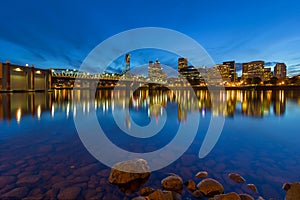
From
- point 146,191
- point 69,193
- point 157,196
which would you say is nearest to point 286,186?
point 157,196

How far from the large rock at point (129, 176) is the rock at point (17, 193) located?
1.74 meters

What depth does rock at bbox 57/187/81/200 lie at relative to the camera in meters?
3.50

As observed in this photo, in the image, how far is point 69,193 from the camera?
11.9 ft

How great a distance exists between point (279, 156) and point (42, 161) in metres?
7.69

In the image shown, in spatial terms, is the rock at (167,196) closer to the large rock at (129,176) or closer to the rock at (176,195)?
the rock at (176,195)

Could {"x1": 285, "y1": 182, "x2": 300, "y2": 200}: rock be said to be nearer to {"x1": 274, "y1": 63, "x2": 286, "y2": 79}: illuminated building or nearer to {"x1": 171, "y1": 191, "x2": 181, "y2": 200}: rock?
{"x1": 171, "y1": 191, "x2": 181, "y2": 200}: rock

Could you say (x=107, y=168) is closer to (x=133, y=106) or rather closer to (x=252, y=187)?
(x=252, y=187)

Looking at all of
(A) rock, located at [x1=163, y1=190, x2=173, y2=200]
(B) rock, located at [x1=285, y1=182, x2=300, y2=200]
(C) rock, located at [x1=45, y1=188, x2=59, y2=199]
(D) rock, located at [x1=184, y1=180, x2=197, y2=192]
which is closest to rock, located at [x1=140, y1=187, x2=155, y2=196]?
(A) rock, located at [x1=163, y1=190, x2=173, y2=200]

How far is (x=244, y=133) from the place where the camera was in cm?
893

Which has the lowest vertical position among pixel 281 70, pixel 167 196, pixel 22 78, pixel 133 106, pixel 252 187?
pixel 252 187

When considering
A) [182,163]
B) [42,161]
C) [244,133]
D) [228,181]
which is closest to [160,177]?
[182,163]

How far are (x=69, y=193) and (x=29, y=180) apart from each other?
1.25 m

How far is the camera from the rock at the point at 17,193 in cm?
344

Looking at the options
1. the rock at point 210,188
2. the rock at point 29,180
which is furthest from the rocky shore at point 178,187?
the rock at point 29,180
